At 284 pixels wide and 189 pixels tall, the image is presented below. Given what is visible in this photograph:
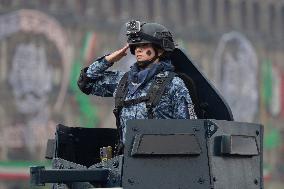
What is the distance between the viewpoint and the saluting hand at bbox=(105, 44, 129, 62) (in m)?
11.0

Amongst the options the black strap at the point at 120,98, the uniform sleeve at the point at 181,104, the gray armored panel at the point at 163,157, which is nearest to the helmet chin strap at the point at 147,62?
the black strap at the point at 120,98

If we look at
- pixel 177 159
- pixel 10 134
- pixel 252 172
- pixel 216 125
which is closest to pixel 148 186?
pixel 177 159

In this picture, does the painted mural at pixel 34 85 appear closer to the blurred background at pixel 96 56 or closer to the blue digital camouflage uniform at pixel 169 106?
the blurred background at pixel 96 56

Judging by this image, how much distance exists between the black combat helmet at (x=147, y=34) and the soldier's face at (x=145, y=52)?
0.27 feet

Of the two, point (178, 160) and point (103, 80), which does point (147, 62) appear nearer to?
point (103, 80)

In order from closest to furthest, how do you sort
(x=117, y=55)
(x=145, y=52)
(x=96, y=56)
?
(x=145, y=52), (x=117, y=55), (x=96, y=56)

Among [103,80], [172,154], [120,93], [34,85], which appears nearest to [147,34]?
[120,93]

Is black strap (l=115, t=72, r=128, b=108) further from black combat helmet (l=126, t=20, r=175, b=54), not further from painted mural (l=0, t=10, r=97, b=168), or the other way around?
painted mural (l=0, t=10, r=97, b=168)

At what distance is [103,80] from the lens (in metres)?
11.5

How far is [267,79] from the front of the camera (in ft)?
351

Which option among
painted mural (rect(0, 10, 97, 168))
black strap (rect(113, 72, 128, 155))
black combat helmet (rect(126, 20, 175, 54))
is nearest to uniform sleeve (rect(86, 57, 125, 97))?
black strap (rect(113, 72, 128, 155))

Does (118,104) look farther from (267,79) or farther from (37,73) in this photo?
(267,79)

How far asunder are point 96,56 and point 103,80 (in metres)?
81.4

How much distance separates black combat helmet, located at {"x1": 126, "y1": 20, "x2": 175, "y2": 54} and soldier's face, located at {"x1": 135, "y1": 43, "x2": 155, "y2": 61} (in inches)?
3.3
